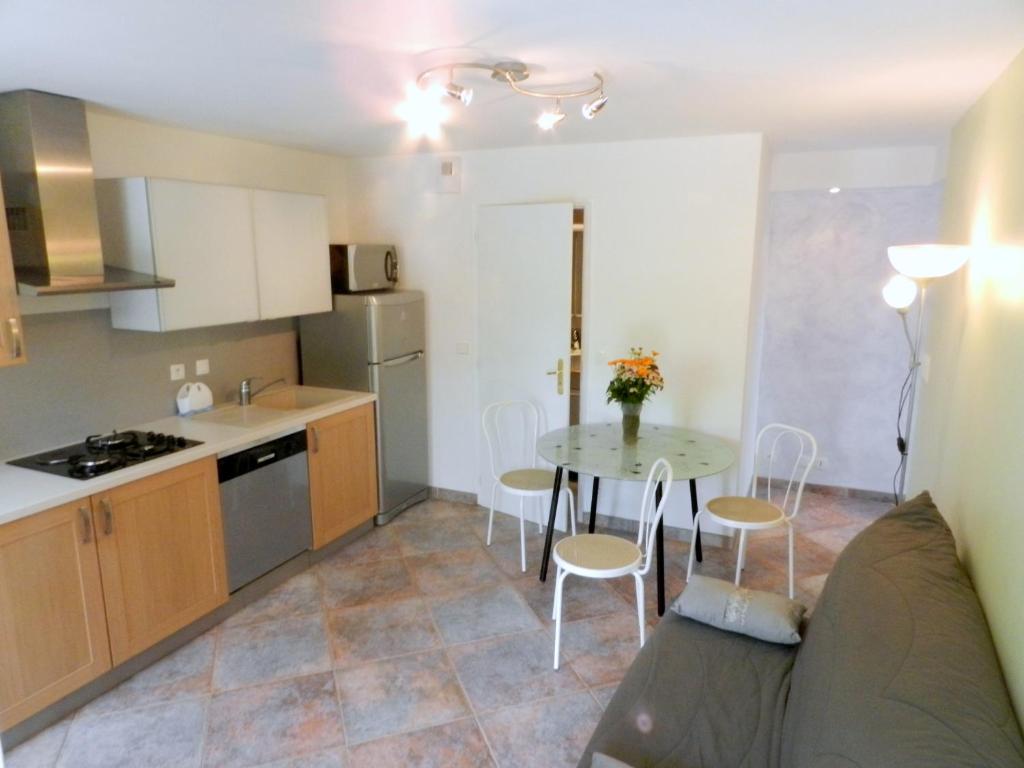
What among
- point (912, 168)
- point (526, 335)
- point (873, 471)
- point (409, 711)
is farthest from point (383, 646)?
point (912, 168)

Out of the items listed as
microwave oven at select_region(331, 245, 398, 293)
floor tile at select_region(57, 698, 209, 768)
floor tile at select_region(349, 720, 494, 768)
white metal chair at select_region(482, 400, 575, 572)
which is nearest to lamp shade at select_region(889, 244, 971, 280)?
white metal chair at select_region(482, 400, 575, 572)

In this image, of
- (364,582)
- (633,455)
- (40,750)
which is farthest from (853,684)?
(40,750)

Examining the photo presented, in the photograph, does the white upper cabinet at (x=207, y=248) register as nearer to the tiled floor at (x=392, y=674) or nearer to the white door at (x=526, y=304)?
the white door at (x=526, y=304)

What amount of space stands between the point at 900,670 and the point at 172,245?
10.3ft

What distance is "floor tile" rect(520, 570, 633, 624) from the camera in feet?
10.3

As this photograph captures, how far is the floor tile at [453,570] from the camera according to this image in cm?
342

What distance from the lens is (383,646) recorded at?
289 centimetres

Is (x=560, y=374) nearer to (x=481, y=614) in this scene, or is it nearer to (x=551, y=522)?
(x=551, y=522)

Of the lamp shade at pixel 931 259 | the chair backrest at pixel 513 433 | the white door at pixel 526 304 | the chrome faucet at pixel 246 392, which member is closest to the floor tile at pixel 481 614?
the chair backrest at pixel 513 433

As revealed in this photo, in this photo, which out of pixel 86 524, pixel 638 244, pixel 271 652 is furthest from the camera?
pixel 638 244

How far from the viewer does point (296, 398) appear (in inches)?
156

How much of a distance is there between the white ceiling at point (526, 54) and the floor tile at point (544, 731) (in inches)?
91.2

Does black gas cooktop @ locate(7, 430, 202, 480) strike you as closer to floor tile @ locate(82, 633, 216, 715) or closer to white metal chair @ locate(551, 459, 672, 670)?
floor tile @ locate(82, 633, 216, 715)

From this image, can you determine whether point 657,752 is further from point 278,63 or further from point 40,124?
point 40,124
